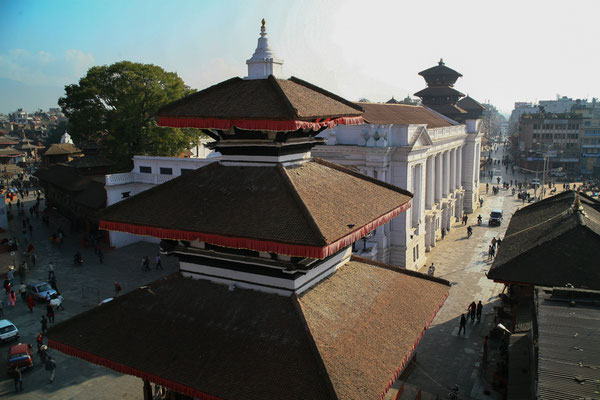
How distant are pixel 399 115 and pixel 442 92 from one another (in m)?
24.1

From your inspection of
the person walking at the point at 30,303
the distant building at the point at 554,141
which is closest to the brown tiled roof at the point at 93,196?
the person walking at the point at 30,303

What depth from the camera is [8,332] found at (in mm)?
24969

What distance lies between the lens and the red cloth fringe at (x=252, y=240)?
8.77m

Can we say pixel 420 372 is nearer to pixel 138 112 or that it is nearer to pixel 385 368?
A: pixel 385 368

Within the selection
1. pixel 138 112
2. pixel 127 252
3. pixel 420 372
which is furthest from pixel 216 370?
pixel 138 112

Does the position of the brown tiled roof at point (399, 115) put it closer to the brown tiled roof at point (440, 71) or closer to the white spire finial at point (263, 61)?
the brown tiled roof at point (440, 71)

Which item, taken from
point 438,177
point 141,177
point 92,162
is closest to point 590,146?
point 438,177

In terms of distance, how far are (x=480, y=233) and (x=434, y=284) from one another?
1567 inches

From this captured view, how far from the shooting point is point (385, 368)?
9.29 m

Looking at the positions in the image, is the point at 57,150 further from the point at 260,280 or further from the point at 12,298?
the point at 260,280

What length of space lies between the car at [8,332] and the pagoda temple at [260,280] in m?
17.9

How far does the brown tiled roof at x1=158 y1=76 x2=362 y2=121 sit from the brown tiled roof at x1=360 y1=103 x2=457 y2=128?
2541 centimetres

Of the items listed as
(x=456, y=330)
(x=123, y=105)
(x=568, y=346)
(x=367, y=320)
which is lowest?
(x=456, y=330)

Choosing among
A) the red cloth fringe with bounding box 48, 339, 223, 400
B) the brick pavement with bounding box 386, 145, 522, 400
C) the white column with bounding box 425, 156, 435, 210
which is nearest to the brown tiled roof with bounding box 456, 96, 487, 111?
the brick pavement with bounding box 386, 145, 522, 400
